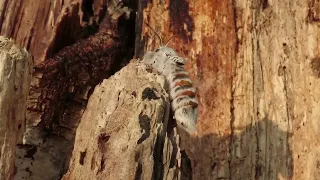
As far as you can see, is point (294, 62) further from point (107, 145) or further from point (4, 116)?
point (4, 116)

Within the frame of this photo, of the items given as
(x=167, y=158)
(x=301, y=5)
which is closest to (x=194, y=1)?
(x=301, y=5)

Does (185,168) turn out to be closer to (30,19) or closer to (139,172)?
(139,172)

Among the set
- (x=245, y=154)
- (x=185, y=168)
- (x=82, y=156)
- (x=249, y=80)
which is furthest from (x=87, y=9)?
(x=82, y=156)

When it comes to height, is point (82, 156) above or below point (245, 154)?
below

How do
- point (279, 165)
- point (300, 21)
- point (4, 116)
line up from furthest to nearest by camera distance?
point (300, 21) → point (279, 165) → point (4, 116)

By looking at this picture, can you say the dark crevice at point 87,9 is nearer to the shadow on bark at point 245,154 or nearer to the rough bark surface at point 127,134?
the shadow on bark at point 245,154

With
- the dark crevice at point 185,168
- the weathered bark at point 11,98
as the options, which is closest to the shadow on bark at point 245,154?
the dark crevice at point 185,168
